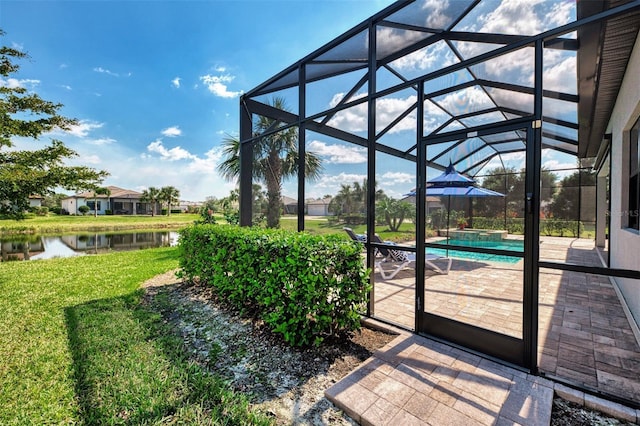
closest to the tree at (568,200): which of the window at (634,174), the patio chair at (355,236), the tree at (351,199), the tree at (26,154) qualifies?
the window at (634,174)

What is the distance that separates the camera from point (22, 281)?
538cm

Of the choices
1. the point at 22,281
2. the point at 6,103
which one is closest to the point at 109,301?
the point at 22,281

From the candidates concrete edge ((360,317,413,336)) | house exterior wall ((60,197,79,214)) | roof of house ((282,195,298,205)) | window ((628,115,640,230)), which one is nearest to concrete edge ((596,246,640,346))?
window ((628,115,640,230))

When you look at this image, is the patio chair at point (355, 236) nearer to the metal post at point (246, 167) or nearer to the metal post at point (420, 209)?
the metal post at point (420, 209)

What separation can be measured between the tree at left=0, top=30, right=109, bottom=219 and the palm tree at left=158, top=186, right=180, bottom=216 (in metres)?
39.9

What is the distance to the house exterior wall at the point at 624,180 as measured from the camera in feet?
8.63

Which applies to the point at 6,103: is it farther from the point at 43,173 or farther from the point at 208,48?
the point at 208,48

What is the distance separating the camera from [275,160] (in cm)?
503

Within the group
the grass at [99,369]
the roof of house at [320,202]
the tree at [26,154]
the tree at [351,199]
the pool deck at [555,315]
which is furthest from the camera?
the tree at [26,154]

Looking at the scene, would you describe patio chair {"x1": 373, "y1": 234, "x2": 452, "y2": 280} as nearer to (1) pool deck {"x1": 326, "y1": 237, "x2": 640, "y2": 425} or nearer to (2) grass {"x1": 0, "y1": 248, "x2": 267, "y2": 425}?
(1) pool deck {"x1": 326, "y1": 237, "x2": 640, "y2": 425}

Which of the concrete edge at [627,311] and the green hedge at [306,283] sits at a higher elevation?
the green hedge at [306,283]

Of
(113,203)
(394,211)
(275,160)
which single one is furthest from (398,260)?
(113,203)

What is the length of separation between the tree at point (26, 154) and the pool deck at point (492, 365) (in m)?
9.05

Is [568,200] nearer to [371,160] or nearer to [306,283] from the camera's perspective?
[371,160]
